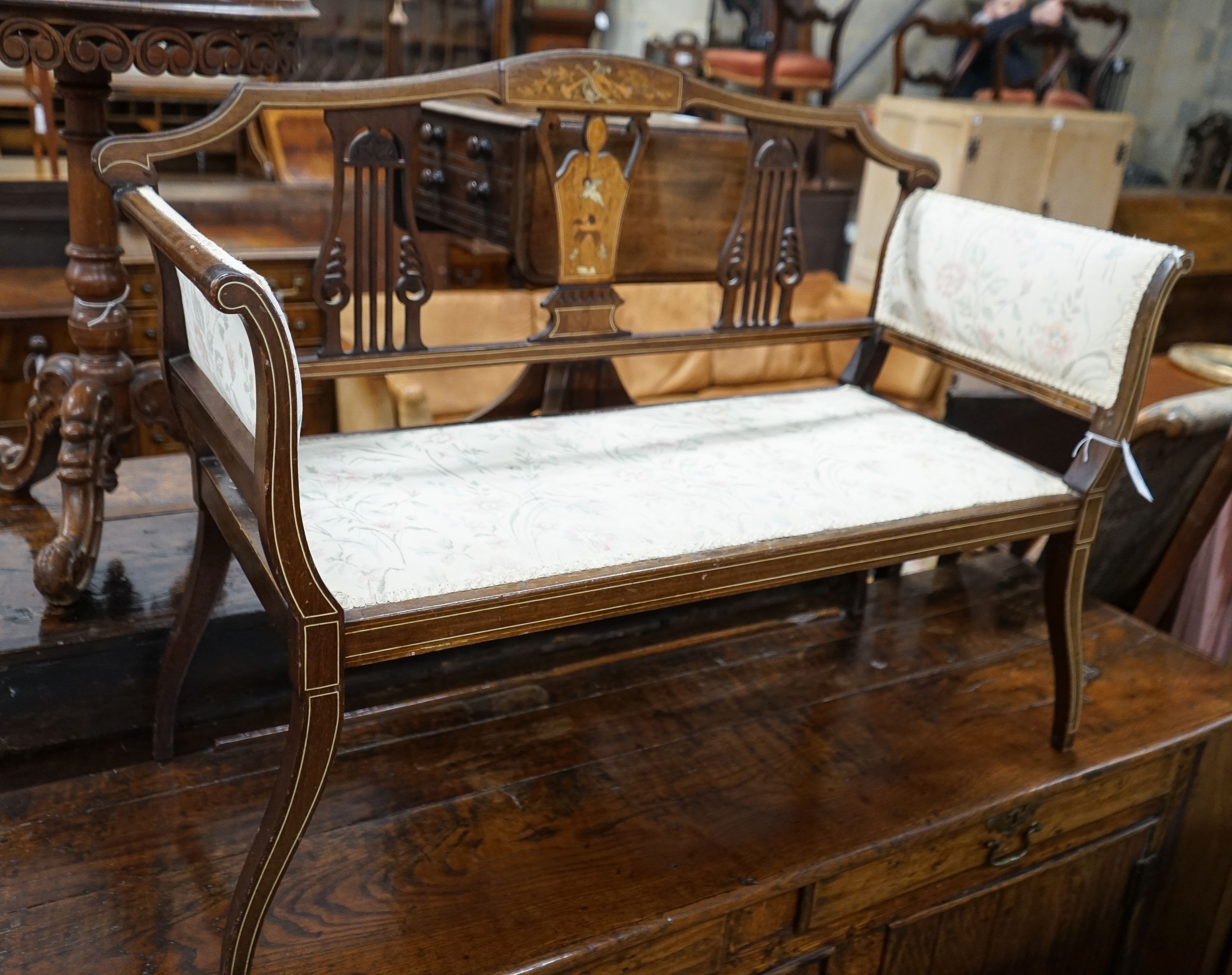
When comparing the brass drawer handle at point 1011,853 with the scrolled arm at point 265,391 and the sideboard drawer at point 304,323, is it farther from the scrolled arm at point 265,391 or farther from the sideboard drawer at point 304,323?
the sideboard drawer at point 304,323

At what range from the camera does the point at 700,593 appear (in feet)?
Answer: 4.17

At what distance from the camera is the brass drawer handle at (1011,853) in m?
1.57

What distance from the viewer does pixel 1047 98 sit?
16.7 ft

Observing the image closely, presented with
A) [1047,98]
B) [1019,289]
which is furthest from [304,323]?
[1047,98]

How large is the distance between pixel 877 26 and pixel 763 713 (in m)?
5.39

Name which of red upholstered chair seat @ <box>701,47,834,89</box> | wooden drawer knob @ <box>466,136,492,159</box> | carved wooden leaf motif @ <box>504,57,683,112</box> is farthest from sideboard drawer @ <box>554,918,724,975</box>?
red upholstered chair seat @ <box>701,47,834,89</box>

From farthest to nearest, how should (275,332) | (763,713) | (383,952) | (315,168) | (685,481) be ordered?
(315,168), (763,713), (685,481), (383,952), (275,332)

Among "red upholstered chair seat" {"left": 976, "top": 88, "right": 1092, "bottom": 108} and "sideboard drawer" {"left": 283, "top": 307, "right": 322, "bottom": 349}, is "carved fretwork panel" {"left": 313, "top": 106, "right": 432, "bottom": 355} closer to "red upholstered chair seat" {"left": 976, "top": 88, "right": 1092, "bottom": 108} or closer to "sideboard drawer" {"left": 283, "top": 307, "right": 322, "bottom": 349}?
"sideboard drawer" {"left": 283, "top": 307, "right": 322, "bottom": 349}

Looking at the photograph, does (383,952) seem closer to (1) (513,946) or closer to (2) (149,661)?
(1) (513,946)

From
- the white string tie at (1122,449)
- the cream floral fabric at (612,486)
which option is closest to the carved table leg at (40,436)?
the cream floral fabric at (612,486)

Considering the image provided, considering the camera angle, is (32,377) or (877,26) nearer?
(32,377)

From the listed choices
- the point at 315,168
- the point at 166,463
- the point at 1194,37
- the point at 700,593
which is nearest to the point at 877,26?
the point at 1194,37

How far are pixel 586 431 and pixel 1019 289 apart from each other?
2.11ft

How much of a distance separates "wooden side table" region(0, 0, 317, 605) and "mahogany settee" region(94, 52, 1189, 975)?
0.51 feet
